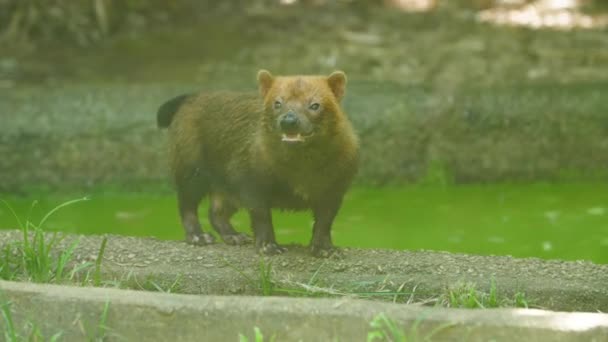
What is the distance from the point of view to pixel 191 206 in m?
6.68

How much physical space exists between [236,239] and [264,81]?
45.8 inches

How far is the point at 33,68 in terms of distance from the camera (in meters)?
10.5

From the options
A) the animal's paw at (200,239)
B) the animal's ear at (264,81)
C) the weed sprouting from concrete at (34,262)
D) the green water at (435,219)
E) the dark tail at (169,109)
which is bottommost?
the green water at (435,219)

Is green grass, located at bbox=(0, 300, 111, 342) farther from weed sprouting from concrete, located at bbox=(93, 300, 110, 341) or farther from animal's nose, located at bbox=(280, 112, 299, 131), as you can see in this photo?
animal's nose, located at bbox=(280, 112, 299, 131)

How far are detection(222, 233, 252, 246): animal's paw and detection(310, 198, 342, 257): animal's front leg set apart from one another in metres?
0.68

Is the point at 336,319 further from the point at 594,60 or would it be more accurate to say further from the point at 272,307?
the point at 594,60

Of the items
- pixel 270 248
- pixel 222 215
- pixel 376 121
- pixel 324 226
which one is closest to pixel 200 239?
pixel 222 215

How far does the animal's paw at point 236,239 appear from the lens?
6.62 metres

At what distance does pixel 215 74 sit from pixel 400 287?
5.31 metres

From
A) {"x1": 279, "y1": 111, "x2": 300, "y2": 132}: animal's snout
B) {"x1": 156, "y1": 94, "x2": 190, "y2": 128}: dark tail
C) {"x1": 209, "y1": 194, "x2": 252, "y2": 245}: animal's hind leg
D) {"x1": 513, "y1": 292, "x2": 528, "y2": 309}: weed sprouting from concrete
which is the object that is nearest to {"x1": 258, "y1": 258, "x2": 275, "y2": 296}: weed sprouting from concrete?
{"x1": 279, "y1": 111, "x2": 300, "y2": 132}: animal's snout

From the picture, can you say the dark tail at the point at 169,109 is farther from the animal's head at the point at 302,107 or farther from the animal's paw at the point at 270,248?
the animal's paw at the point at 270,248

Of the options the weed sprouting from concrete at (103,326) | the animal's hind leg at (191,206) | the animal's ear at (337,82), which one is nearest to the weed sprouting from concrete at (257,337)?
the weed sprouting from concrete at (103,326)

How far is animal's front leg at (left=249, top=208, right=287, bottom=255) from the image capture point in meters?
6.04

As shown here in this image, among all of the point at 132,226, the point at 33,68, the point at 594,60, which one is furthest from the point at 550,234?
the point at 33,68
